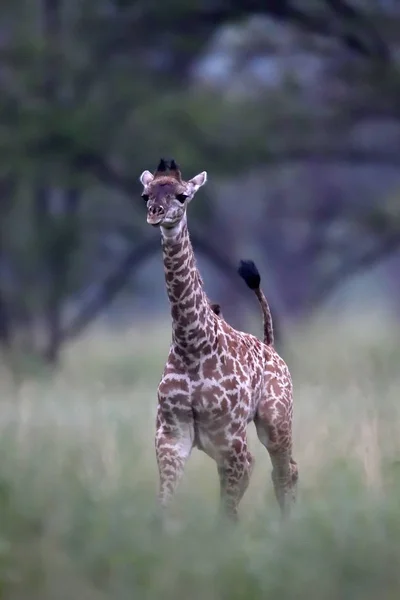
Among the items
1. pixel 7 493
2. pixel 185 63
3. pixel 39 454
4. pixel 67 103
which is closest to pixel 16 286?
pixel 185 63

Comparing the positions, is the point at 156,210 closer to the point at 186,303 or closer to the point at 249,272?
the point at 186,303


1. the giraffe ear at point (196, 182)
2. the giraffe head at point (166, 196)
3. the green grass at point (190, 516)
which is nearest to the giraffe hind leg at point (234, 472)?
the green grass at point (190, 516)

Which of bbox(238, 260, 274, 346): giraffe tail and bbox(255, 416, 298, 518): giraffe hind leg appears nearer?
bbox(255, 416, 298, 518): giraffe hind leg

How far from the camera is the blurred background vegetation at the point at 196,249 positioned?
5301 mm

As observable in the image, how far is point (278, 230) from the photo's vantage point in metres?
36.2

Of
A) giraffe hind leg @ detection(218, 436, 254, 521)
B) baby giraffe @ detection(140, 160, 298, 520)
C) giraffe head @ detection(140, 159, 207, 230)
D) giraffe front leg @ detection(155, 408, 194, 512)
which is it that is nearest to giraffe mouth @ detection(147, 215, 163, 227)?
giraffe head @ detection(140, 159, 207, 230)

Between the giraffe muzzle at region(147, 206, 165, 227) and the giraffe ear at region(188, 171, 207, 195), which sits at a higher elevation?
the giraffe ear at region(188, 171, 207, 195)

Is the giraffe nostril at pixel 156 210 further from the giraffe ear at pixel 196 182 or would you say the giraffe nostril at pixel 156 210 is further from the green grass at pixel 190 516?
the green grass at pixel 190 516

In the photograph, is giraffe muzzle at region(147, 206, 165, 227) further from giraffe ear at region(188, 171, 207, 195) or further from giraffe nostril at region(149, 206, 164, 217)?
giraffe ear at region(188, 171, 207, 195)

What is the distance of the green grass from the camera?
5.00 metres

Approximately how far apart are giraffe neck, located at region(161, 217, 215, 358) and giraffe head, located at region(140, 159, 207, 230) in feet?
0.73

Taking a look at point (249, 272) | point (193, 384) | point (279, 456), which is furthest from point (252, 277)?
point (193, 384)

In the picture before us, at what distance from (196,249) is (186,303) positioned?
13.9m

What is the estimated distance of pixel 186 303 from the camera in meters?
7.33
